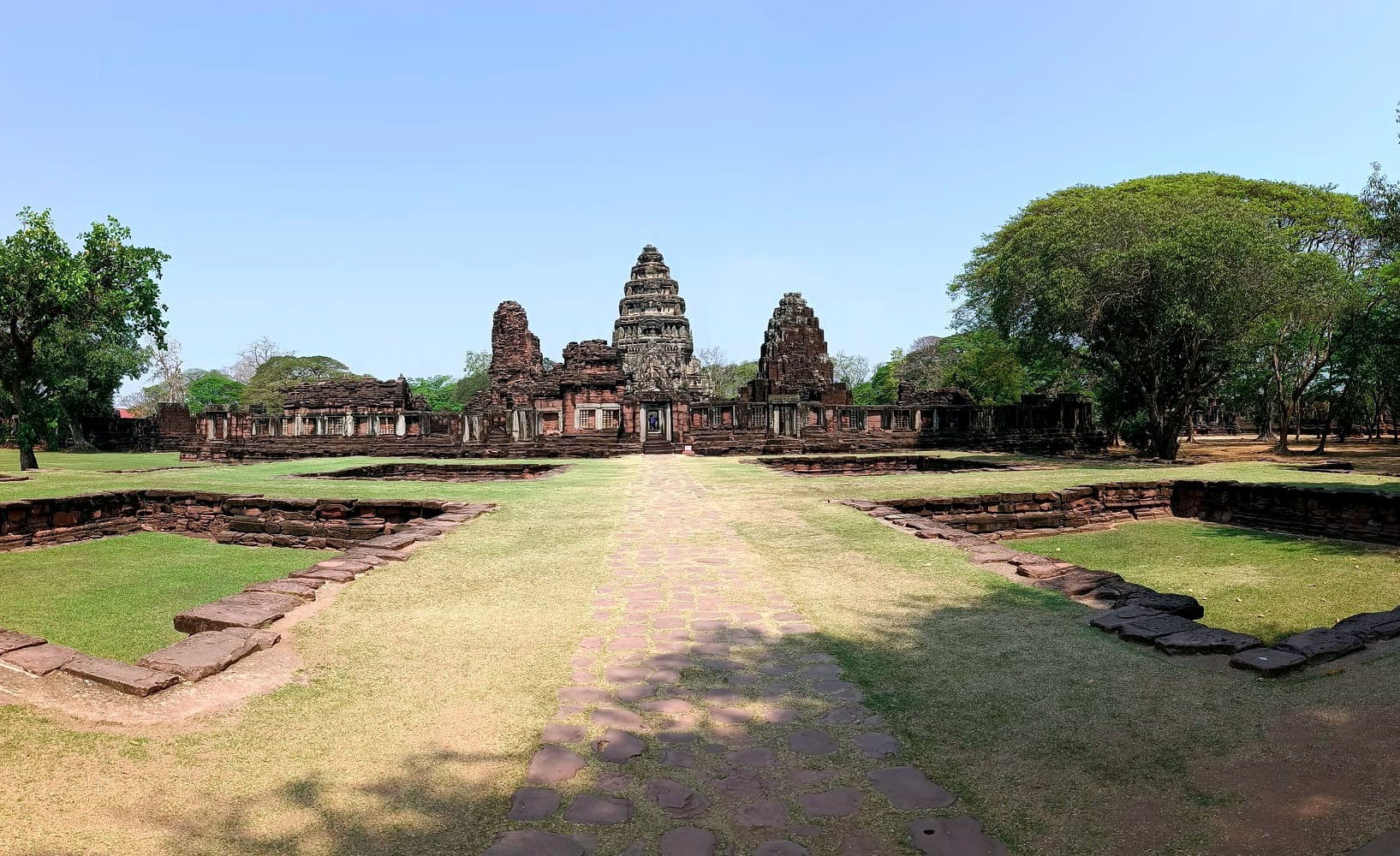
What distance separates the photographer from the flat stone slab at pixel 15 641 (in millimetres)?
3688

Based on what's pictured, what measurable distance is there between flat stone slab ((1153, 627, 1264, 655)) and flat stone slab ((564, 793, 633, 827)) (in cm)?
317

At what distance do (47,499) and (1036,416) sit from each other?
28.7 meters

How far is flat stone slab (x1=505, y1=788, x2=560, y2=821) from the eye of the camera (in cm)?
263

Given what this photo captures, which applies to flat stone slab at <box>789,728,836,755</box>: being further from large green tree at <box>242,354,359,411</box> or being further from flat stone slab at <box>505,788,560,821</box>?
large green tree at <box>242,354,359,411</box>

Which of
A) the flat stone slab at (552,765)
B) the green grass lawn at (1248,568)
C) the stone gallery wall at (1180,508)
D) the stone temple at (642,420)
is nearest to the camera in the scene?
the flat stone slab at (552,765)

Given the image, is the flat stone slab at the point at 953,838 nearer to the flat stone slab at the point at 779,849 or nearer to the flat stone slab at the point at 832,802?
the flat stone slab at the point at 832,802

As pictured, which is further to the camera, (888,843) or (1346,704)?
(1346,704)

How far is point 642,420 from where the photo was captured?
88.4 feet

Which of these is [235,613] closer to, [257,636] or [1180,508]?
[257,636]

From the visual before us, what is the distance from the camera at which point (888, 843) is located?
2.50m

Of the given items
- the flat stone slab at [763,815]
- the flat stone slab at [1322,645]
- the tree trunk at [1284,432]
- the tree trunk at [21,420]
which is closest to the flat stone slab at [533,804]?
the flat stone slab at [763,815]

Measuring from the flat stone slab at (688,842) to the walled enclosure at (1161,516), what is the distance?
2.92 m

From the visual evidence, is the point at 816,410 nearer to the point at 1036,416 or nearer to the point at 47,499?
the point at 1036,416

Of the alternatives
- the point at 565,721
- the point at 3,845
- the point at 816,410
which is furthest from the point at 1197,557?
the point at 816,410
